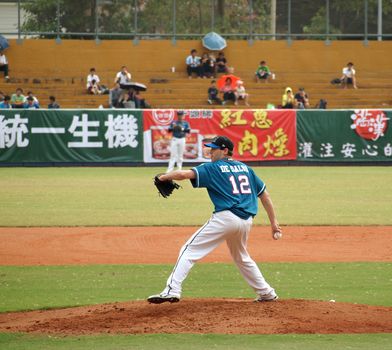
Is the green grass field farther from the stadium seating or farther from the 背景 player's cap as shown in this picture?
the stadium seating

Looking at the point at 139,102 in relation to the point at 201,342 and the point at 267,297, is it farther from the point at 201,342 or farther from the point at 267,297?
the point at 201,342

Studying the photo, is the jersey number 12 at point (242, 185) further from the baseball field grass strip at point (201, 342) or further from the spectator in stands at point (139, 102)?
the spectator in stands at point (139, 102)

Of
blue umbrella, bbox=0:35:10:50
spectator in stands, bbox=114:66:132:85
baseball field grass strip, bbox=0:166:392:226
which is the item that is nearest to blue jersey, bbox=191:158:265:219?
baseball field grass strip, bbox=0:166:392:226

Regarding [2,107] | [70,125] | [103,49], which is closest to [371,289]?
[70,125]

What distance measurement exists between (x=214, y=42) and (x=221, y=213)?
32.1 metres

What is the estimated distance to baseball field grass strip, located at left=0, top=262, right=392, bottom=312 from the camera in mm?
10516

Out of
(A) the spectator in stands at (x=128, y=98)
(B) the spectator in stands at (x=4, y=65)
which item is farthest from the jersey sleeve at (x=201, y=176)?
(B) the spectator in stands at (x=4, y=65)

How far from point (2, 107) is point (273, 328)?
26.2 meters

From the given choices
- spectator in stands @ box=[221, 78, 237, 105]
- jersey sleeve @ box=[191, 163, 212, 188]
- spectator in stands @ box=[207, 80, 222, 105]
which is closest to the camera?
jersey sleeve @ box=[191, 163, 212, 188]

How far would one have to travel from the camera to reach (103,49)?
4059 cm

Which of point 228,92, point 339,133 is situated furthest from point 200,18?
point 339,133

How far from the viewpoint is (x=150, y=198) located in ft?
73.2

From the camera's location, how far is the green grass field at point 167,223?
810 centimetres

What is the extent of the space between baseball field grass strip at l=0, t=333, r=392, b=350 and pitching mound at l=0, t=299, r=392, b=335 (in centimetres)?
22
